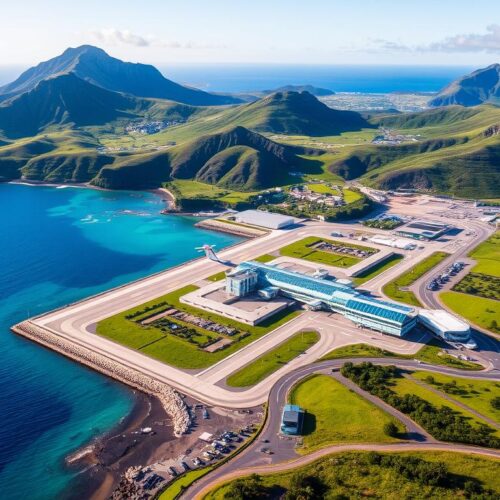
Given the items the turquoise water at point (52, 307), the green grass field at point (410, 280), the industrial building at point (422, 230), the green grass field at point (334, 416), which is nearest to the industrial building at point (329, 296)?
the green grass field at point (410, 280)

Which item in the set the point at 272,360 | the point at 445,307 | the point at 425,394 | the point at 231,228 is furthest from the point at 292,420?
the point at 231,228

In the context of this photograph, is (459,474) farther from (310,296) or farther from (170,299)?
(170,299)

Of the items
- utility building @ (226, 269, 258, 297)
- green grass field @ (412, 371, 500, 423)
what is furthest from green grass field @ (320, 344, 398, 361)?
utility building @ (226, 269, 258, 297)

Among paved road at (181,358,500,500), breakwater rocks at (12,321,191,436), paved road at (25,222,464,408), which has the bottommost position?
breakwater rocks at (12,321,191,436)

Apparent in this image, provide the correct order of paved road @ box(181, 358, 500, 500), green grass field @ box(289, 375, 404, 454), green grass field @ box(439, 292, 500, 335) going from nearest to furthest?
paved road @ box(181, 358, 500, 500), green grass field @ box(289, 375, 404, 454), green grass field @ box(439, 292, 500, 335)

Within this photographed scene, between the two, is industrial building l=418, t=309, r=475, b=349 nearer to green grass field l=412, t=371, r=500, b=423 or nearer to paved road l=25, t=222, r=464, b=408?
paved road l=25, t=222, r=464, b=408

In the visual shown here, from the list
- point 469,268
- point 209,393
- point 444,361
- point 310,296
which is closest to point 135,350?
point 209,393
